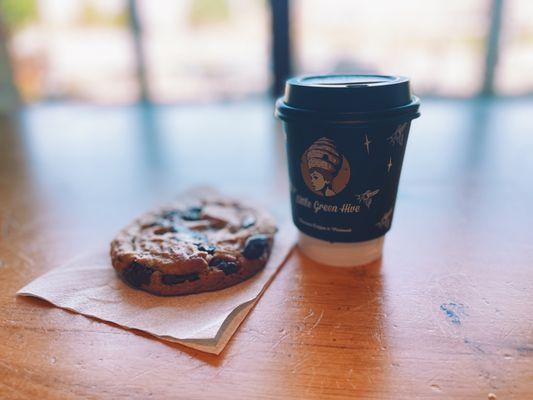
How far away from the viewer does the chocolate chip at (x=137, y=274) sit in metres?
0.48

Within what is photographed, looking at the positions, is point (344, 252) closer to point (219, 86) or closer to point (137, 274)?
point (137, 274)

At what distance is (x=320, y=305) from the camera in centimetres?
47

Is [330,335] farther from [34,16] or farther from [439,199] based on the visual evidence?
[34,16]

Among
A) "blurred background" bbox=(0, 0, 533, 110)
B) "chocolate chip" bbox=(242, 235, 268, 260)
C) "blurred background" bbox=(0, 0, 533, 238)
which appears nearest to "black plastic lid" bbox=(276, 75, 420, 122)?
"chocolate chip" bbox=(242, 235, 268, 260)

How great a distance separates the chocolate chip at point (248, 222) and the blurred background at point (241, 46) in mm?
1272

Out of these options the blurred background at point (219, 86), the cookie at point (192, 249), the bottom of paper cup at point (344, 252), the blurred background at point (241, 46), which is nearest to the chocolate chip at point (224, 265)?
the cookie at point (192, 249)

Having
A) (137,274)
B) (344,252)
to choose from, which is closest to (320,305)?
(344,252)

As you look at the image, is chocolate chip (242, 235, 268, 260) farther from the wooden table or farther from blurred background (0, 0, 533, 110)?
blurred background (0, 0, 533, 110)

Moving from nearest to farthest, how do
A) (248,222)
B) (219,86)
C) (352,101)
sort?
(352,101) → (248,222) → (219,86)

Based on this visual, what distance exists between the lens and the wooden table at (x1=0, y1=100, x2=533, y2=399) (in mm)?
370

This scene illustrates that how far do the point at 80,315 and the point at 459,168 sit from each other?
2.50 ft

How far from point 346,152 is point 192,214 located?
0.25m

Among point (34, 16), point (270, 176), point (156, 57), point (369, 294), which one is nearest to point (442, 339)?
point (369, 294)

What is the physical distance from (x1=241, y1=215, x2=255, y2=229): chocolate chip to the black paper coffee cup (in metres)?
0.07
